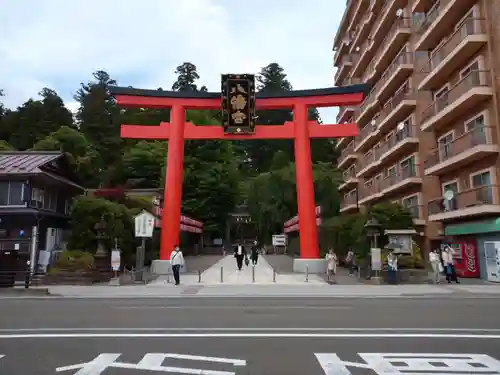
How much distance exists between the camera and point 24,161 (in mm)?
28406

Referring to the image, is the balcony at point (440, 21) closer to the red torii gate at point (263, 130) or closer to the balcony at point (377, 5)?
the red torii gate at point (263, 130)

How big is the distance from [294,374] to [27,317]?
8210 millimetres

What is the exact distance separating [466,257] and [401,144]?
10343 millimetres

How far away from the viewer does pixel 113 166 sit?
64500mm

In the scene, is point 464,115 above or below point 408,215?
above

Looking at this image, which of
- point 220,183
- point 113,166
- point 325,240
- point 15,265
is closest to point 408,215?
point 325,240

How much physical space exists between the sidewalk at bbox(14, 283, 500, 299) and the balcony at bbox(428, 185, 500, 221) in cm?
392

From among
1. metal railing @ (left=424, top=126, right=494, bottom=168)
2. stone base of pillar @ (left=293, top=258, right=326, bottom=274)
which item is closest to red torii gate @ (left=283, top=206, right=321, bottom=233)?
stone base of pillar @ (left=293, top=258, right=326, bottom=274)

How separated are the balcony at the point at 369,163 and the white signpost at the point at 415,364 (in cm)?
3299

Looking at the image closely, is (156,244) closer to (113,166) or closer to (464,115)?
(464,115)

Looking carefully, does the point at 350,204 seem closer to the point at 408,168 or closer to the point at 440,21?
the point at 408,168

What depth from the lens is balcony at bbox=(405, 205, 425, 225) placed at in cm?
2984

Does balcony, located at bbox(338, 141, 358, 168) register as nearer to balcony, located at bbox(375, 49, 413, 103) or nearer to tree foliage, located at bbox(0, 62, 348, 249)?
tree foliage, located at bbox(0, 62, 348, 249)

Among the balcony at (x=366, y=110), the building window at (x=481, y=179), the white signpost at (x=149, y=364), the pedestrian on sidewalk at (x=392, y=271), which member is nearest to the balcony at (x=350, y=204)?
the balcony at (x=366, y=110)
